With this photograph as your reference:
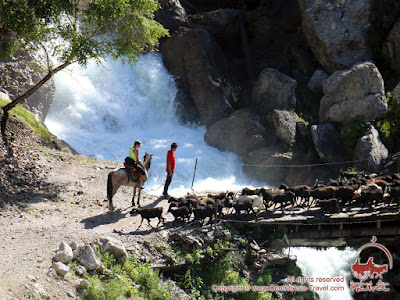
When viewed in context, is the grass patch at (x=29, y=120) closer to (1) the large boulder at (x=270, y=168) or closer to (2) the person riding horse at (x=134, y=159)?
(2) the person riding horse at (x=134, y=159)

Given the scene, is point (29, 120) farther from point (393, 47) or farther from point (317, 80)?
point (393, 47)

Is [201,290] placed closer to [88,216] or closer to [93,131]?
[88,216]

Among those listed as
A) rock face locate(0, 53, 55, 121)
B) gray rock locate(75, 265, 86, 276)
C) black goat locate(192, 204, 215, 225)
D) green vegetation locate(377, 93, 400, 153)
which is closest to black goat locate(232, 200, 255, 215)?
black goat locate(192, 204, 215, 225)

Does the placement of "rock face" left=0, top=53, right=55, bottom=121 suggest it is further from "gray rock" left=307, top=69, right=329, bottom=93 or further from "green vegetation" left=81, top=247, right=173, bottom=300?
"gray rock" left=307, top=69, right=329, bottom=93

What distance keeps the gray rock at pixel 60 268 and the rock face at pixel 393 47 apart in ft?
90.9

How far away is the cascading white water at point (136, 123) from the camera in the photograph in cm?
2750

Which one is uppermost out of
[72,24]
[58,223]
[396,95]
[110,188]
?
[396,95]

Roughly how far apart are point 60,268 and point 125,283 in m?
1.61

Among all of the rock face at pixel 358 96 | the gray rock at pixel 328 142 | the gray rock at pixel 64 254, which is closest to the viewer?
the gray rock at pixel 64 254

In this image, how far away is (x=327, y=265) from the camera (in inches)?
698

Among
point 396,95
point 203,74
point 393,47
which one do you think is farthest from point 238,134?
point 393,47

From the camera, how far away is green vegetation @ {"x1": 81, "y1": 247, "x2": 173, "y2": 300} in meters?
9.84

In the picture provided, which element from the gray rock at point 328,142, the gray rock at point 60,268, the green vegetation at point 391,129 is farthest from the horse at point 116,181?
the green vegetation at point 391,129

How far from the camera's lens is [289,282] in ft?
47.9
